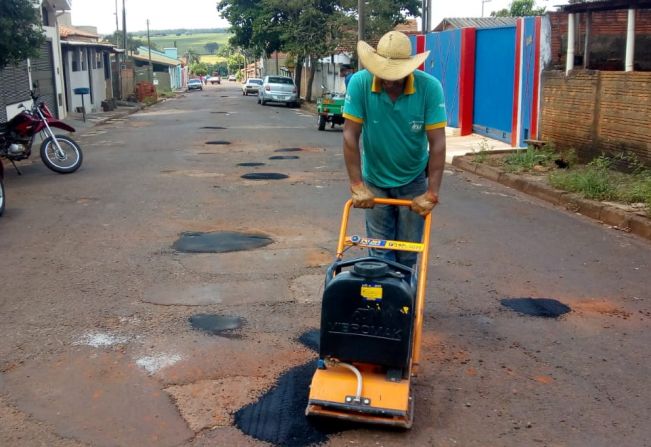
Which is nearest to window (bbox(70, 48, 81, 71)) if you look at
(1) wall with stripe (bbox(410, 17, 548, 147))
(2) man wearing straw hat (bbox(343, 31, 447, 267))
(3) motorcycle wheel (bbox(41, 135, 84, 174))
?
(1) wall with stripe (bbox(410, 17, 548, 147))

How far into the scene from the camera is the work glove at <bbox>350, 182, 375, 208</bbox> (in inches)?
160

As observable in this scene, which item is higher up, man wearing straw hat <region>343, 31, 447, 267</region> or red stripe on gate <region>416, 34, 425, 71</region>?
red stripe on gate <region>416, 34, 425, 71</region>

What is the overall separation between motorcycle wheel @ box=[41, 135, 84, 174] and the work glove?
9486 mm

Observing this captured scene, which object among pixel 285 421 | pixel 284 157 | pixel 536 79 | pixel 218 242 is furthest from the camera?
pixel 284 157

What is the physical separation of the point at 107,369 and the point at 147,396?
0.48 meters

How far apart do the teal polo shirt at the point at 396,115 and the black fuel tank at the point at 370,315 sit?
2.84 feet

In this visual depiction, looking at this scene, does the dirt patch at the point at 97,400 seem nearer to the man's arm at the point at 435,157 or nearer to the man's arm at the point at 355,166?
the man's arm at the point at 355,166

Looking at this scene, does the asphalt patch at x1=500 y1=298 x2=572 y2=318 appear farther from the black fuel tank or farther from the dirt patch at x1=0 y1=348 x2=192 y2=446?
the dirt patch at x1=0 y1=348 x2=192 y2=446

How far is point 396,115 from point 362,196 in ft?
1.60

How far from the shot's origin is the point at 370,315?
141 inches

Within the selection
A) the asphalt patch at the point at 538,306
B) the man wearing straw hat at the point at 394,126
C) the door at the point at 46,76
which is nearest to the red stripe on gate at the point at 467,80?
the door at the point at 46,76

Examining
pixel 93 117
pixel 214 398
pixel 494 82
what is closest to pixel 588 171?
pixel 494 82

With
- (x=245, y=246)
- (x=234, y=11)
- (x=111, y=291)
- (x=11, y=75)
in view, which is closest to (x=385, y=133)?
(x=111, y=291)

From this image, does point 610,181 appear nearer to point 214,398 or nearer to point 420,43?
point 214,398
